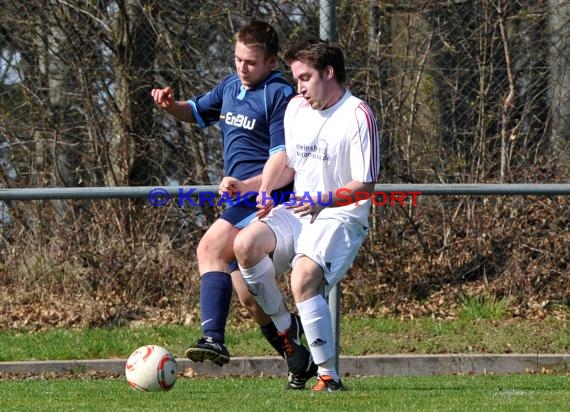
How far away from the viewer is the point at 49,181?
11.6 meters

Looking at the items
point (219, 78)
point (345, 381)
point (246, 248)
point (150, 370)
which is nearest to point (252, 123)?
point (246, 248)

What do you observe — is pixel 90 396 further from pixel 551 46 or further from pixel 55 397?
pixel 551 46

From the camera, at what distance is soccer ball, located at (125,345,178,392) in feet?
20.7

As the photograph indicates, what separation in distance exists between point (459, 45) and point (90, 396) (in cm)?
622

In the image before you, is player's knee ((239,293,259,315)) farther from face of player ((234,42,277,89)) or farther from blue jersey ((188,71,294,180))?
face of player ((234,42,277,89))

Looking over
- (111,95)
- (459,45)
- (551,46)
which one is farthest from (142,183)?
(551,46)

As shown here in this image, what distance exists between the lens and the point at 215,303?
271 inches

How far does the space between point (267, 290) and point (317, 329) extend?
0.46 meters

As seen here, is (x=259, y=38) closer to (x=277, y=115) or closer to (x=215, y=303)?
(x=277, y=115)

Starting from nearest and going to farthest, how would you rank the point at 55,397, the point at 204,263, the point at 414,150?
1. the point at 55,397
2. the point at 204,263
3. the point at 414,150

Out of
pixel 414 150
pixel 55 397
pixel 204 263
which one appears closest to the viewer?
pixel 55 397

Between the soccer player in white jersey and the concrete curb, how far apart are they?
230 cm

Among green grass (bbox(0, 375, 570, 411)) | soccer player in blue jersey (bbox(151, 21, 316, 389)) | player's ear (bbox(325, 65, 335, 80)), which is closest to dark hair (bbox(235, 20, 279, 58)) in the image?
soccer player in blue jersey (bbox(151, 21, 316, 389))

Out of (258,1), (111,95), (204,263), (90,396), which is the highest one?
(258,1)
